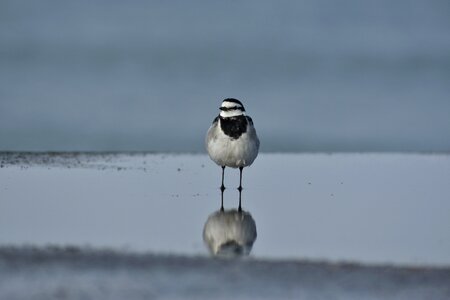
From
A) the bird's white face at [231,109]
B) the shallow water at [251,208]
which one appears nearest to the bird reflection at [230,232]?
the shallow water at [251,208]

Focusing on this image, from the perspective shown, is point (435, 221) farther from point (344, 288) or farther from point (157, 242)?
point (344, 288)

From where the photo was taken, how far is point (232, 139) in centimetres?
2172

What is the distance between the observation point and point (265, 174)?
26578 mm

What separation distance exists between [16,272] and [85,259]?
1.09 meters

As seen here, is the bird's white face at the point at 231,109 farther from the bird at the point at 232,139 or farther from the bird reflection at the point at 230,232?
the bird reflection at the point at 230,232

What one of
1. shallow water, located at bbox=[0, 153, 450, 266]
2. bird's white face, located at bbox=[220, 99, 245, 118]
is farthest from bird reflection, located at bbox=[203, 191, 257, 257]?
bird's white face, located at bbox=[220, 99, 245, 118]

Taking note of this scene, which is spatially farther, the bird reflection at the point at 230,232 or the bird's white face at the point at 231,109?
the bird's white face at the point at 231,109

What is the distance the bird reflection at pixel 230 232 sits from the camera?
1294 centimetres

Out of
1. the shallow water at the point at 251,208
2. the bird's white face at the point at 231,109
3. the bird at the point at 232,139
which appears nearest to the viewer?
the shallow water at the point at 251,208

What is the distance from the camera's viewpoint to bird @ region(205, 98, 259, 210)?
21.7 meters

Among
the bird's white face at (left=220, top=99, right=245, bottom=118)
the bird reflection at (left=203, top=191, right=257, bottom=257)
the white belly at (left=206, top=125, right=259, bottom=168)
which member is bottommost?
the bird reflection at (left=203, top=191, right=257, bottom=257)

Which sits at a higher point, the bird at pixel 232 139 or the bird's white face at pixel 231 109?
the bird's white face at pixel 231 109

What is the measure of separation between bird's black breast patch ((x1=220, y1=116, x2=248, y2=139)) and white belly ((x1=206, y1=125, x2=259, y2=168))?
0.08 meters

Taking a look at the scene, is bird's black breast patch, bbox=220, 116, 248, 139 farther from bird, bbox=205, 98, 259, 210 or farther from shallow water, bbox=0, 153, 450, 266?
shallow water, bbox=0, 153, 450, 266
